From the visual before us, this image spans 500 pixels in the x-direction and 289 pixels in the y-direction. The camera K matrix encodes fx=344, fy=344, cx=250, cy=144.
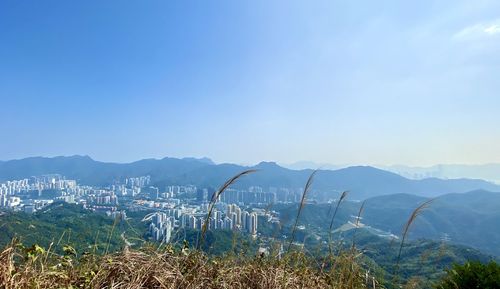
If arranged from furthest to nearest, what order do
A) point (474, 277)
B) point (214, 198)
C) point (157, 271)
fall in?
point (474, 277) < point (214, 198) < point (157, 271)

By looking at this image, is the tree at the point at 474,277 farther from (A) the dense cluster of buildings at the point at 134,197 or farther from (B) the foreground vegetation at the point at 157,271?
(A) the dense cluster of buildings at the point at 134,197

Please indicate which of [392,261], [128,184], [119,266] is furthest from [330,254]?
[128,184]

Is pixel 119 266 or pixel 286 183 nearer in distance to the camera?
pixel 119 266

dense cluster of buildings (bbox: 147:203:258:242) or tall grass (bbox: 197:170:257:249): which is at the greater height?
tall grass (bbox: 197:170:257:249)

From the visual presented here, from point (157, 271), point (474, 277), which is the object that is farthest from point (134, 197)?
point (474, 277)

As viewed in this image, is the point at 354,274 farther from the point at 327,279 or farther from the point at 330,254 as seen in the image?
the point at 330,254

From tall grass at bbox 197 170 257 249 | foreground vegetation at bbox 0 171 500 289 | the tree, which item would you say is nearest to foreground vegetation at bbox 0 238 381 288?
foreground vegetation at bbox 0 171 500 289

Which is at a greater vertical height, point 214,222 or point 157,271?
point 214,222

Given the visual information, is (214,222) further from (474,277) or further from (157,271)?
(474,277)

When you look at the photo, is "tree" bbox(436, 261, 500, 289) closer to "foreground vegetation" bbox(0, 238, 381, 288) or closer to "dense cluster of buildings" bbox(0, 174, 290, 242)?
"foreground vegetation" bbox(0, 238, 381, 288)

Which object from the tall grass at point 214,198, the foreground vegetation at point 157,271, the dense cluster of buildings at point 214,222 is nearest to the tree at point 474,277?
the foreground vegetation at point 157,271

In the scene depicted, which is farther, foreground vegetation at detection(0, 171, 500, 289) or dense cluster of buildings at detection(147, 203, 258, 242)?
dense cluster of buildings at detection(147, 203, 258, 242)
